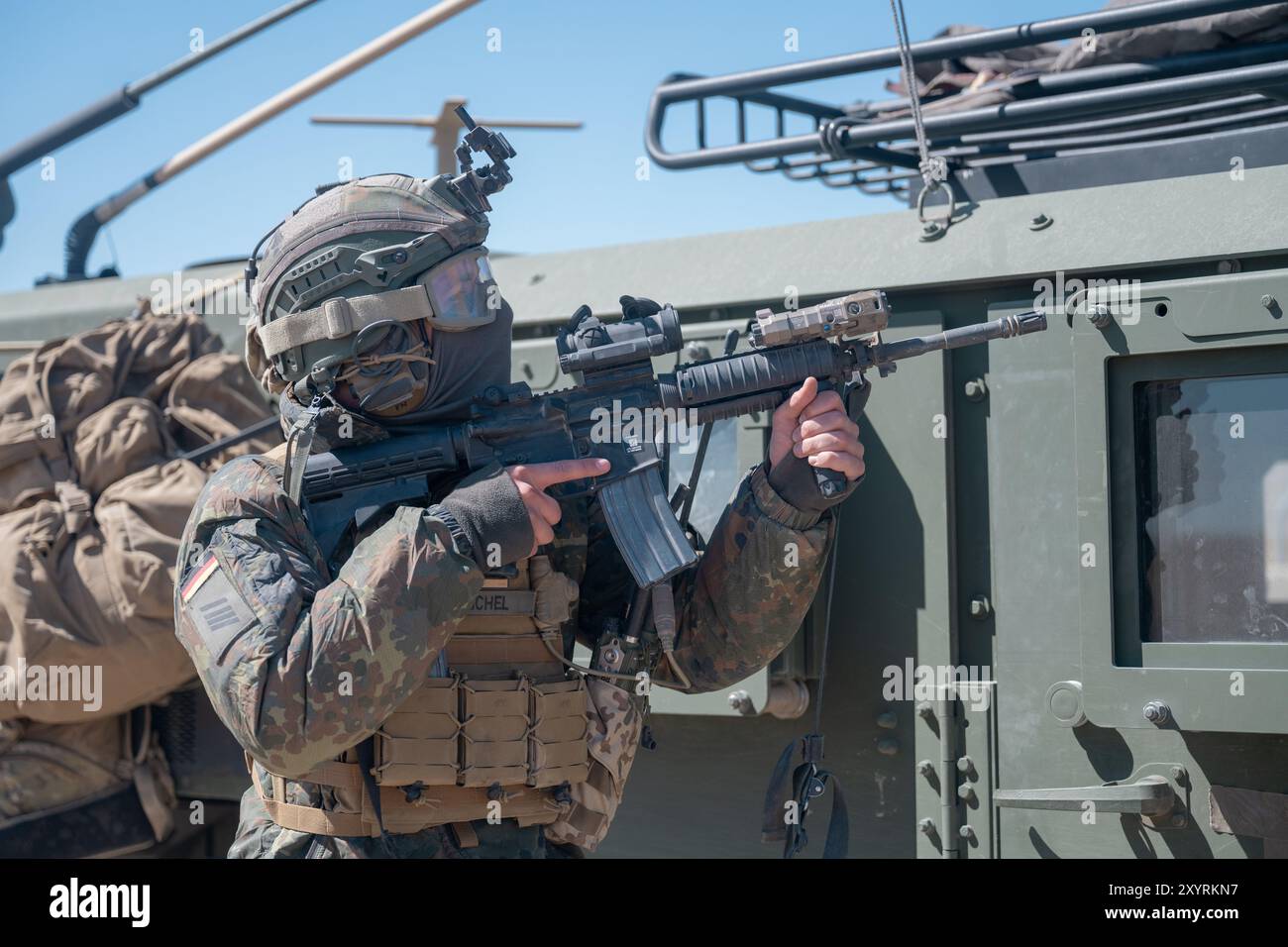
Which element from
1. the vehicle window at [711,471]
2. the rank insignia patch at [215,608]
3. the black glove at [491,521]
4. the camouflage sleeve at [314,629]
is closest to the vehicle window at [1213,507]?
the vehicle window at [711,471]

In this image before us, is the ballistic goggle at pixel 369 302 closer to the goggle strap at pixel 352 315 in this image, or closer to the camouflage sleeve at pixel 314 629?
the goggle strap at pixel 352 315

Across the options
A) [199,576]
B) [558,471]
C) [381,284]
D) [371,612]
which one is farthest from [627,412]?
[199,576]

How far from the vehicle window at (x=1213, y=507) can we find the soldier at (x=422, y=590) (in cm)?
68

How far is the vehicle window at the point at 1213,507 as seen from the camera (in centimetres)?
268

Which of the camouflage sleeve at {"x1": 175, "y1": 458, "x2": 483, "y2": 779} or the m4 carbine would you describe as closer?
the camouflage sleeve at {"x1": 175, "y1": 458, "x2": 483, "y2": 779}

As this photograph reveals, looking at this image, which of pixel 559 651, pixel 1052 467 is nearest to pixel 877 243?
pixel 1052 467

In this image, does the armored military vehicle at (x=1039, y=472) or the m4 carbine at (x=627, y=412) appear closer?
the m4 carbine at (x=627, y=412)

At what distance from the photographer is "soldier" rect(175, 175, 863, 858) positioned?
2.24m

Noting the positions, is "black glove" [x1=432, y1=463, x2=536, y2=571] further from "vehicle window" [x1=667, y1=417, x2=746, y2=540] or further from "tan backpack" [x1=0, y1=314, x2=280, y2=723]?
"tan backpack" [x1=0, y1=314, x2=280, y2=723]

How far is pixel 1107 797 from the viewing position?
2.76m

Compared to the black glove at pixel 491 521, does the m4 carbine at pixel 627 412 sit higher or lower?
higher

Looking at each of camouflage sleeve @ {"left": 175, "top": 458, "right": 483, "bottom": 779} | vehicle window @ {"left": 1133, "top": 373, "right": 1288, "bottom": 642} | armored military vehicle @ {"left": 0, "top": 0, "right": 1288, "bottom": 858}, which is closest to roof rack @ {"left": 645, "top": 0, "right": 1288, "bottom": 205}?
armored military vehicle @ {"left": 0, "top": 0, "right": 1288, "bottom": 858}

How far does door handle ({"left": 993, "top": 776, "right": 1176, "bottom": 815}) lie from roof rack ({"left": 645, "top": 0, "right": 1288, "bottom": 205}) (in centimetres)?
141

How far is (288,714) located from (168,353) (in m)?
2.23
